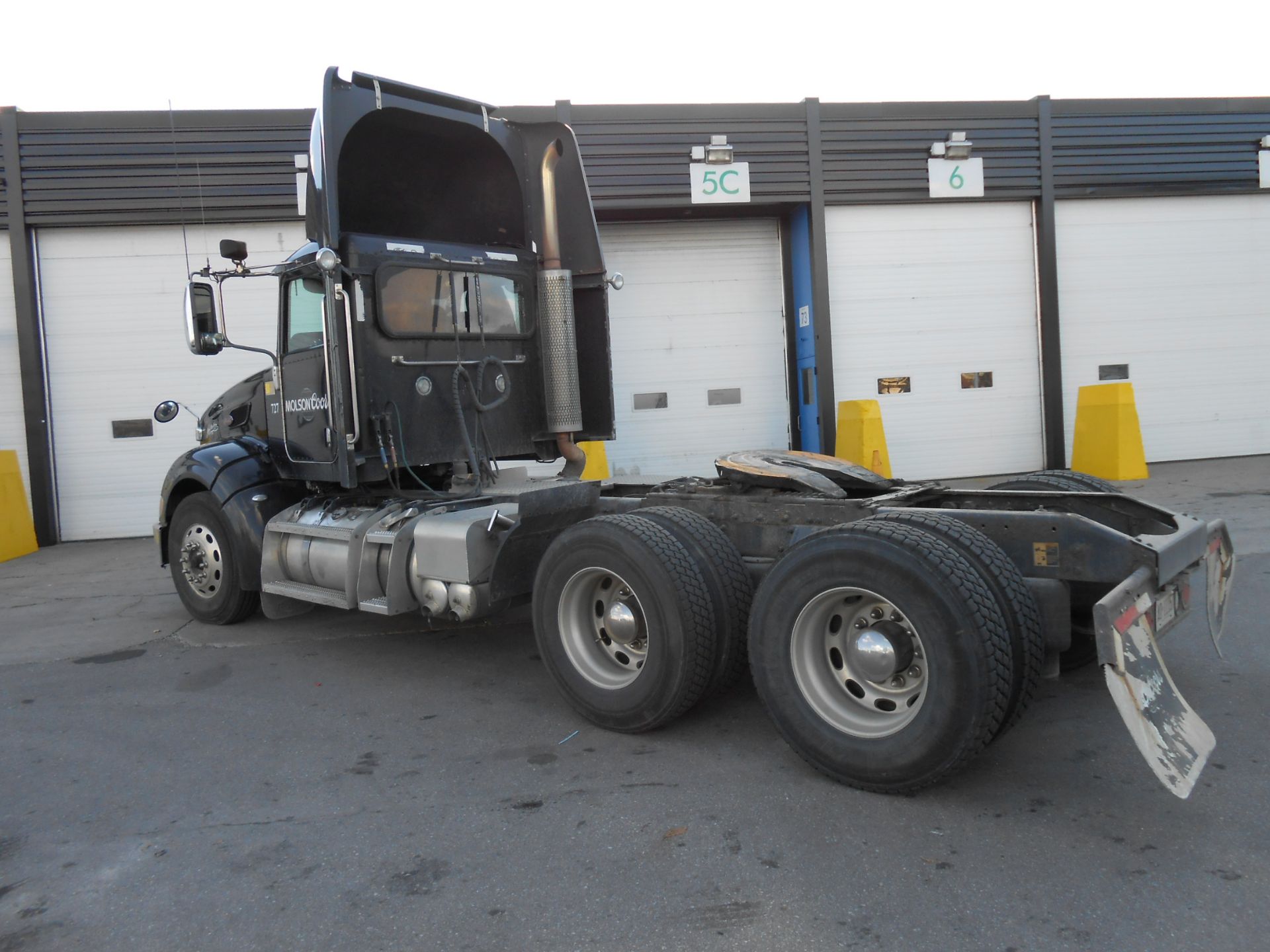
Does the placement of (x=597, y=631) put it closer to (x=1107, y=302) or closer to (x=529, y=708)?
(x=529, y=708)

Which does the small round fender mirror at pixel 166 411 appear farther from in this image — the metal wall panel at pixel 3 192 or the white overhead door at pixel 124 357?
the metal wall panel at pixel 3 192

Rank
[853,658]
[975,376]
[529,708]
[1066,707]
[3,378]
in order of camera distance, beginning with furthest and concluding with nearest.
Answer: [975,376] → [3,378] → [529,708] → [1066,707] → [853,658]

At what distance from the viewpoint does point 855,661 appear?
11.0 feet

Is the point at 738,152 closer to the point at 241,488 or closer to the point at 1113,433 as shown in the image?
the point at 1113,433

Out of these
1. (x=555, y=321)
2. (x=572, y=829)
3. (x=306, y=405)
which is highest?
(x=555, y=321)

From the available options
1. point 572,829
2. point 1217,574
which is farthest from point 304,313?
point 1217,574

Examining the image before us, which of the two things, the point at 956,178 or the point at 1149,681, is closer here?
the point at 1149,681

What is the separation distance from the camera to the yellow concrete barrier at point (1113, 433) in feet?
37.3

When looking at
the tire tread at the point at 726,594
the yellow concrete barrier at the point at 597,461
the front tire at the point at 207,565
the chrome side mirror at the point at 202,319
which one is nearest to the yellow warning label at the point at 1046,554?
the tire tread at the point at 726,594

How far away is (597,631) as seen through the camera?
4.25 meters

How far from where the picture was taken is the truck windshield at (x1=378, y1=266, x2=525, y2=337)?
552 cm

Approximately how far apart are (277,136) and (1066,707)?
11.6 meters

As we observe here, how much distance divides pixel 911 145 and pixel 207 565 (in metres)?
11.2

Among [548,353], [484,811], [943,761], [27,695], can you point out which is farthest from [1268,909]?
[27,695]
